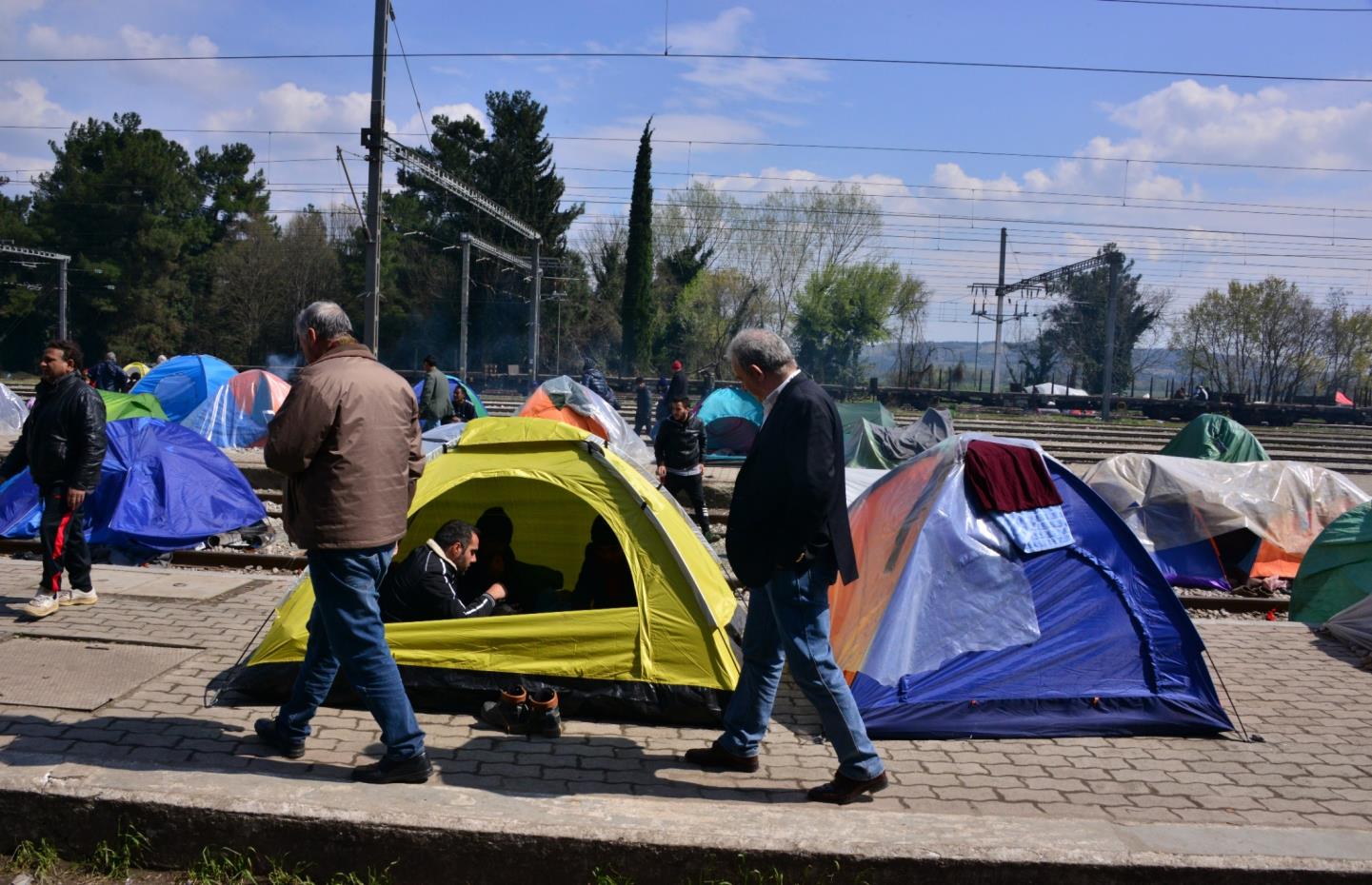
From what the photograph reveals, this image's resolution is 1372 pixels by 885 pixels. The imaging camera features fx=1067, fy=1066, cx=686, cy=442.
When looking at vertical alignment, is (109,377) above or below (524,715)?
above

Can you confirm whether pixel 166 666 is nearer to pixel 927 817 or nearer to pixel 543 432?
pixel 543 432

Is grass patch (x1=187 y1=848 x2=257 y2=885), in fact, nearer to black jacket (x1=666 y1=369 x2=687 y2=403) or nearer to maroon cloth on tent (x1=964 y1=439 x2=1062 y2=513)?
maroon cloth on tent (x1=964 y1=439 x2=1062 y2=513)

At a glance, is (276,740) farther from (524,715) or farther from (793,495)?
(793,495)

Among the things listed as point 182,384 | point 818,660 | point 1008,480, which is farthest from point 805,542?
point 182,384

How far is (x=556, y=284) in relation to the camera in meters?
52.1

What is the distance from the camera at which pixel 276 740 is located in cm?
443

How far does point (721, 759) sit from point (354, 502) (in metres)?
1.84

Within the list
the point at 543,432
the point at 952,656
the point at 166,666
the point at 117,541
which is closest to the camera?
the point at 952,656

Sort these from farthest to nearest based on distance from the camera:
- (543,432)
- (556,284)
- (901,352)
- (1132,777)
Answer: (901,352) < (556,284) < (543,432) < (1132,777)

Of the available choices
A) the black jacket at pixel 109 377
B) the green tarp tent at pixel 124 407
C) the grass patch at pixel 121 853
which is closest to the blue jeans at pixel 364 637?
the grass patch at pixel 121 853

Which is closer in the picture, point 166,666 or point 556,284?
point 166,666

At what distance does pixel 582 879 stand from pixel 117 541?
23.7 feet

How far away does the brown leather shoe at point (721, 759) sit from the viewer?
4465 millimetres

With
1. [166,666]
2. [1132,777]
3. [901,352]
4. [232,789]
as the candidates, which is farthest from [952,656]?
[901,352]
